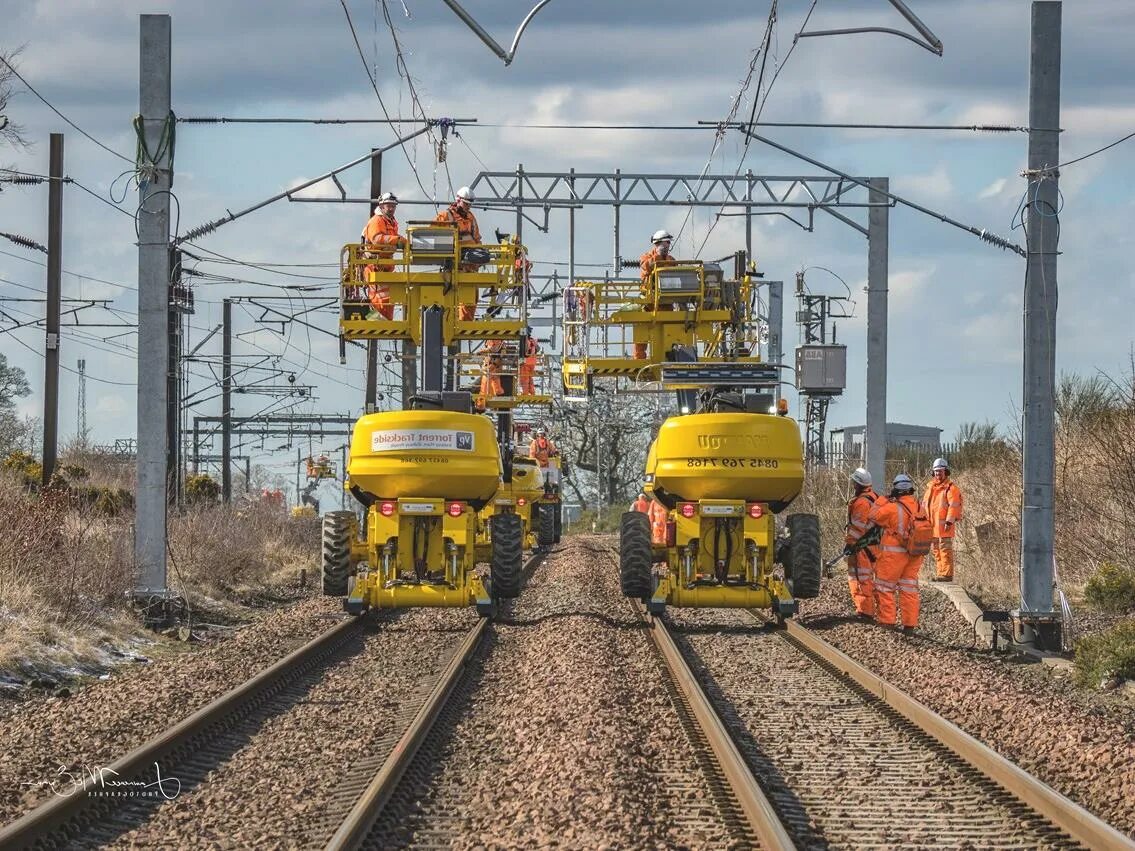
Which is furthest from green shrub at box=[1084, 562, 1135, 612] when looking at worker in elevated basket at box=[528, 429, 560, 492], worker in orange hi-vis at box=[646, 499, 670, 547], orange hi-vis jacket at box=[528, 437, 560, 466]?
orange hi-vis jacket at box=[528, 437, 560, 466]

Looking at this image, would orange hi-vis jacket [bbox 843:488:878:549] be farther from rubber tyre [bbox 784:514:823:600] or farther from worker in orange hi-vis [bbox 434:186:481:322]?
worker in orange hi-vis [bbox 434:186:481:322]

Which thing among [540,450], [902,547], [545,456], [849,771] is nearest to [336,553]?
[902,547]

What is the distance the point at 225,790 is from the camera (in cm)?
980

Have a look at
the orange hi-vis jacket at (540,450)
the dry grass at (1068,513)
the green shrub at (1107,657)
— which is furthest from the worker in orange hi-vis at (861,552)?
the orange hi-vis jacket at (540,450)

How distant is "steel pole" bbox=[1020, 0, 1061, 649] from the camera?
18.0m

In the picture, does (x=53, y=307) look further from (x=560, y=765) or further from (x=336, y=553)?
(x=560, y=765)

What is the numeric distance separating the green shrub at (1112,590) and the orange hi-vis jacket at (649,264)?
9.36 meters

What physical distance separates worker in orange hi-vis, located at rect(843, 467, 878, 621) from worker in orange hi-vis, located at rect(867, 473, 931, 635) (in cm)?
13

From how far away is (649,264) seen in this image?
2777cm

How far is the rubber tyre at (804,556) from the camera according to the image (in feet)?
62.5

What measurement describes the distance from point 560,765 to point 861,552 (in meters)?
10.3

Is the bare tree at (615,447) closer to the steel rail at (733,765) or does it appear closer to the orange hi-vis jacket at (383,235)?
the orange hi-vis jacket at (383,235)

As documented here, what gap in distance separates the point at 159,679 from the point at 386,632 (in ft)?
15.8

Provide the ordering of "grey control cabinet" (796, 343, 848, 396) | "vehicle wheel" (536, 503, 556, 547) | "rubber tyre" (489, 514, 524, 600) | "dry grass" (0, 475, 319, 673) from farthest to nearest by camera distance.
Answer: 1. "vehicle wheel" (536, 503, 556, 547)
2. "grey control cabinet" (796, 343, 848, 396)
3. "rubber tyre" (489, 514, 524, 600)
4. "dry grass" (0, 475, 319, 673)
